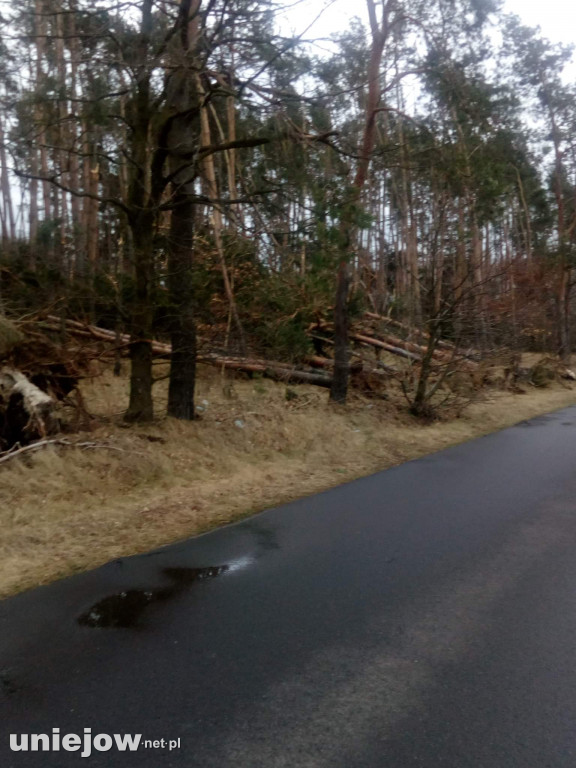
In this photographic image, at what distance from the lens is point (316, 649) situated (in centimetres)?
449

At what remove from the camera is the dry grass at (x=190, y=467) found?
22.2ft

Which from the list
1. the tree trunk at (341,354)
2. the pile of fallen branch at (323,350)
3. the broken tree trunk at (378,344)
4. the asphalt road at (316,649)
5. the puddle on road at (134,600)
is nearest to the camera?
the asphalt road at (316,649)

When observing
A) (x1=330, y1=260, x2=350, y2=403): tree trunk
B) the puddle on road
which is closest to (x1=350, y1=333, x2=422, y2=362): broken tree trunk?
(x1=330, y1=260, x2=350, y2=403): tree trunk

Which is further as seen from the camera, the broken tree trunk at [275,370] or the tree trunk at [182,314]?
the broken tree trunk at [275,370]

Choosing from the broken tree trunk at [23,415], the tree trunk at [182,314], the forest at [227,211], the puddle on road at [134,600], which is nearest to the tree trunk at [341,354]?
the forest at [227,211]

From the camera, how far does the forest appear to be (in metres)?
10.1

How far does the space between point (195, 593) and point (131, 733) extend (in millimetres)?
1866

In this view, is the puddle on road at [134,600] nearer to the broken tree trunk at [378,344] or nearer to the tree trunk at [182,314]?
the tree trunk at [182,314]

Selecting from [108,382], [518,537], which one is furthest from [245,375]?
[518,537]

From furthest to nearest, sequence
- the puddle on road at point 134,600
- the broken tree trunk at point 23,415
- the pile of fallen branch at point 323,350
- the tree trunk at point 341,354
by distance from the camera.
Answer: the tree trunk at point 341,354
the pile of fallen branch at point 323,350
the broken tree trunk at point 23,415
the puddle on road at point 134,600

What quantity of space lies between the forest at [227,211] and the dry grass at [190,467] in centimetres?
76

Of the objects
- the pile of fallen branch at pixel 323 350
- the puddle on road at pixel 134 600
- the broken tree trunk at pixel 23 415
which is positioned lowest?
the puddle on road at pixel 134 600

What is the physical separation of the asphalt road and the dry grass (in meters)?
0.59

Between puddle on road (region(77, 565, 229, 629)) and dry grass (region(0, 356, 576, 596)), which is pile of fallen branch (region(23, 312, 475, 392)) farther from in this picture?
puddle on road (region(77, 565, 229, 629))
